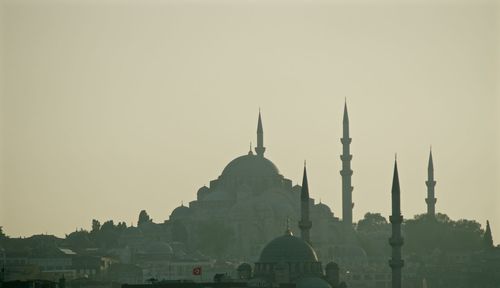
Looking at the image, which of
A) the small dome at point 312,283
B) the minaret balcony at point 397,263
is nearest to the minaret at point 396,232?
the minaret balcony at point 397,263

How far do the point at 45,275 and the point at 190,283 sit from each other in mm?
41343

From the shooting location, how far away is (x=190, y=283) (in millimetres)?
142250

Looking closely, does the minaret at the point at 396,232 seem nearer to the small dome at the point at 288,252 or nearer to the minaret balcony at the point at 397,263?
the minaret balcony at the point at 397,263

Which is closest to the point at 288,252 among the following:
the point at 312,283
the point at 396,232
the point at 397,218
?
the point at 396,232

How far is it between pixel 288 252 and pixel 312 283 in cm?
992

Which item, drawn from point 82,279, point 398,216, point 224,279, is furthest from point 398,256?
point 82,279

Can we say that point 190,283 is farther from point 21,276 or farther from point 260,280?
point 21,276

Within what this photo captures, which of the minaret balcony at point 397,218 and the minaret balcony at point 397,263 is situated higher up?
the minaret balcony at point 397,218

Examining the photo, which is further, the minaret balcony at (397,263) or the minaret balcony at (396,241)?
the minaret balcony at (396,241)

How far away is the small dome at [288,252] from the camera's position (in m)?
161

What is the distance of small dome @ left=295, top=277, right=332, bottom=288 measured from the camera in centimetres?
15150

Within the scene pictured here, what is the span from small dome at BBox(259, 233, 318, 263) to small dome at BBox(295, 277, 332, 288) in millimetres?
6809

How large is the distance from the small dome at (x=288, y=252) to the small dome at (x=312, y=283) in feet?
22.3

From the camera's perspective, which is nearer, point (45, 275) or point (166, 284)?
point (166, 284)
